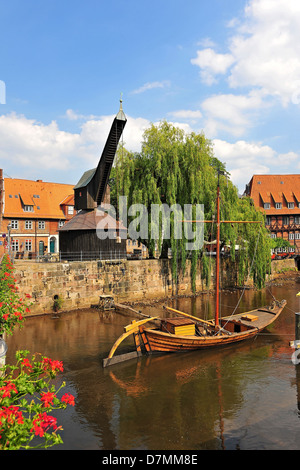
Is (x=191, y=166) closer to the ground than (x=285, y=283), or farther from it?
farther from it

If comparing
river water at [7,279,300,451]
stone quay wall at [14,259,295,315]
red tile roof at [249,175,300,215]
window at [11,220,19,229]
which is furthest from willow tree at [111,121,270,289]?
red tile roof at [249,175,300,215]

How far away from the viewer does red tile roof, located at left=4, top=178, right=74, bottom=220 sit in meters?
39.5

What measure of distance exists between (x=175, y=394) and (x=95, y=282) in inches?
547

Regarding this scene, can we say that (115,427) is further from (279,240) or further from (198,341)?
(279,240)

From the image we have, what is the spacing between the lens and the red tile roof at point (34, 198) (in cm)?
3947

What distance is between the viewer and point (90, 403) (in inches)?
422

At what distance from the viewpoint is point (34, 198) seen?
42.5 metres

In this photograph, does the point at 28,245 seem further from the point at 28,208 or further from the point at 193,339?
the point at 193,339

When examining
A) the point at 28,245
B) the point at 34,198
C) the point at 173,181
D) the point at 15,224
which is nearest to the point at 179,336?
the point at 173,181

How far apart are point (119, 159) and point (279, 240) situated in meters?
32.3

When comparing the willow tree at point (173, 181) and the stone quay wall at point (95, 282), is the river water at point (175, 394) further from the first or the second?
the willow tree at point (173, 181)

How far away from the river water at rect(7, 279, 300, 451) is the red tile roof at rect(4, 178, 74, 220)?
77.1 feet
